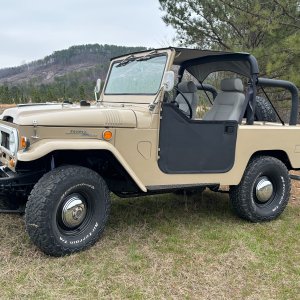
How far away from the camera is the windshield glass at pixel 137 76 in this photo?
4.39 metres

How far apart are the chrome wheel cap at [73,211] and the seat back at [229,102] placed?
Answer: 88.4 inches

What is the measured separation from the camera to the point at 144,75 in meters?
4.55

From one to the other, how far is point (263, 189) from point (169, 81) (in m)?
1.91

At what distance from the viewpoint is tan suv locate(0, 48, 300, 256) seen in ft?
11.7

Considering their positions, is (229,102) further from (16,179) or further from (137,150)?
(16,179)

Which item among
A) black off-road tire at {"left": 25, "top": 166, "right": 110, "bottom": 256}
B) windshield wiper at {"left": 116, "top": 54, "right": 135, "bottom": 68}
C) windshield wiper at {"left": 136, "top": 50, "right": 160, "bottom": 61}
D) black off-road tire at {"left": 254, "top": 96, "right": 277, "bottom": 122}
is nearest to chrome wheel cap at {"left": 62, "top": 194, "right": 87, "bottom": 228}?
black off-road tire at {"left": 25, "top": 166, "right": 110, "bottom": 256}

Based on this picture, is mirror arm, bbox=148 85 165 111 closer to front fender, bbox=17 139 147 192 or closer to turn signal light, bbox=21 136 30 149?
front fender, bbox=17 139 147 192

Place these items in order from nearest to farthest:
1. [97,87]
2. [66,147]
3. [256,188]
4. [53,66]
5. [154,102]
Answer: [66,147] < [154,102] < [256,188] < [97,87] < [53,66]

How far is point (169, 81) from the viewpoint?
396cm

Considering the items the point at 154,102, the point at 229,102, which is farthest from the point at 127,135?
the point at 229,102

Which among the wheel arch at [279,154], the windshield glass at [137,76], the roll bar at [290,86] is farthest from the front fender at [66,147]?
the roll bar at [290,86]

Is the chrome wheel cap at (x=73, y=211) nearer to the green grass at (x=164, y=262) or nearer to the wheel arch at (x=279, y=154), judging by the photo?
the green grass at (x=164, y=262)

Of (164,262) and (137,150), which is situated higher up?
(137,150)

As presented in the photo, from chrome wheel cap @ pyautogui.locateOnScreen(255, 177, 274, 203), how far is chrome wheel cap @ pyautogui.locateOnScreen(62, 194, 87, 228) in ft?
7.31
